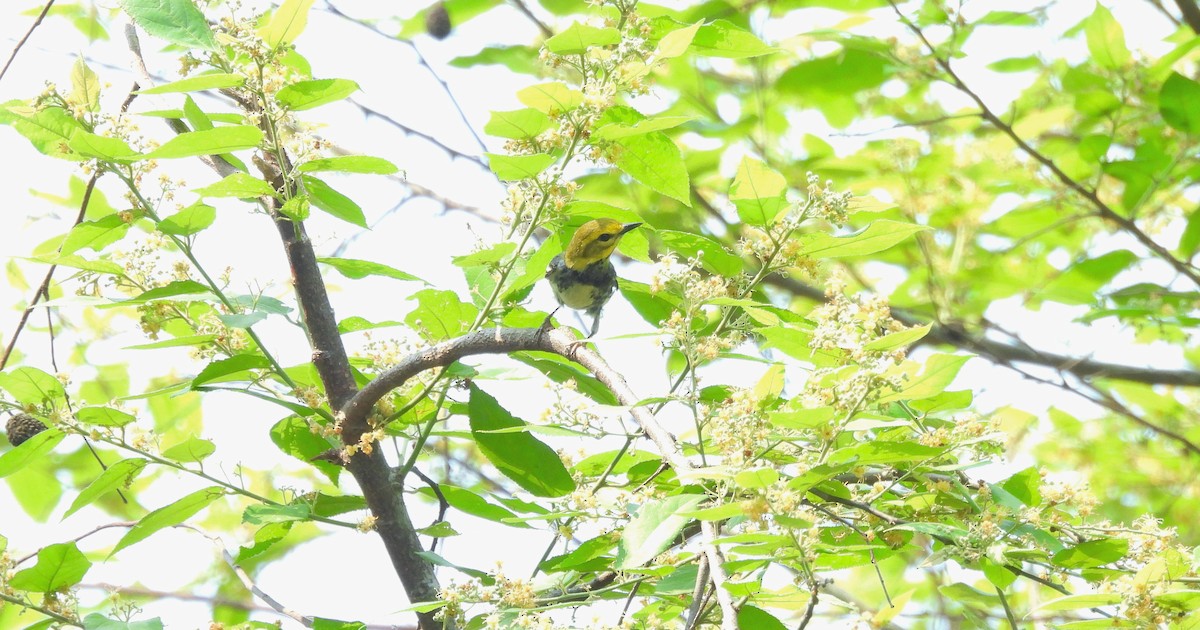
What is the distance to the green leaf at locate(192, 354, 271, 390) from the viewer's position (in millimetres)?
1979

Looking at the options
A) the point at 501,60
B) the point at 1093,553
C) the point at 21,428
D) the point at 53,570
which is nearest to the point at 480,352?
the point at 53,570

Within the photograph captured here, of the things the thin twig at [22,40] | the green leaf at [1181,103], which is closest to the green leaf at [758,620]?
the thin twig at [22,40]

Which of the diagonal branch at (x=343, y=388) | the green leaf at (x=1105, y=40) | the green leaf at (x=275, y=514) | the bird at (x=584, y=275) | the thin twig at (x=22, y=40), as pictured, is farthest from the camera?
the green leaf at (x=1105, y=40)

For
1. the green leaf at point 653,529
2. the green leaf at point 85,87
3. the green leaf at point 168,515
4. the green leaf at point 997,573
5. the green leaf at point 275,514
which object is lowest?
the green leaf at point 997,573

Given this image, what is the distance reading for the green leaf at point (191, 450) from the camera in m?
2.05

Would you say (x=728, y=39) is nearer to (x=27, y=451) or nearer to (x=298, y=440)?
(x=298, y=440)

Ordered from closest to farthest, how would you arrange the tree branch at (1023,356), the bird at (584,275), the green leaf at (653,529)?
the green leaf at (653,529), the bird at (584,275), the tree branch at (1023,356)

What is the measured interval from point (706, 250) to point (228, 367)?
92cm

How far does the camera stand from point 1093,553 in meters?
1.81

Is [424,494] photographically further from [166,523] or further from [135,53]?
[135,53]

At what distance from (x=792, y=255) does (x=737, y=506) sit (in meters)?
0.62

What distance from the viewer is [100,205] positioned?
11.6 feet

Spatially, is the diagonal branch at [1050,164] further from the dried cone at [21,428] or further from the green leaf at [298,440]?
the dried cone at [21,428]

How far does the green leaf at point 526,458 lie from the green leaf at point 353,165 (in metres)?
0.46
